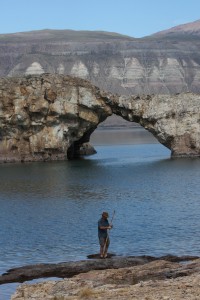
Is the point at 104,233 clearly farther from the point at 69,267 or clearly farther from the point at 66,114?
the point at 66,114

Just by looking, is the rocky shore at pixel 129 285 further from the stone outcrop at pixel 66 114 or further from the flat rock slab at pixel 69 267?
the stone outcrop at pixel 66 114

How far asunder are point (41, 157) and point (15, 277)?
6751 centimetres

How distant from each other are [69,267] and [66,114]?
Answer: 209 ft

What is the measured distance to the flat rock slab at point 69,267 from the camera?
32.1 meters

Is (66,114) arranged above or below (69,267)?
above

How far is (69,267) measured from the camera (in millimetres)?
33062

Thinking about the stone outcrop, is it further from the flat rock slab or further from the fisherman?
the flat rock slab

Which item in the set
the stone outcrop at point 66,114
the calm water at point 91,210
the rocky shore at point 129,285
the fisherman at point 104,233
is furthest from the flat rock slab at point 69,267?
the stone outcrop at point 66,114

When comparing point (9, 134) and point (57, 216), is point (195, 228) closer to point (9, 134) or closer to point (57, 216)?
point (57, 216)

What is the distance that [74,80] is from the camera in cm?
9838

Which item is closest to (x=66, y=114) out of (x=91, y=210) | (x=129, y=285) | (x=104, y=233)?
(x=91, y=210)

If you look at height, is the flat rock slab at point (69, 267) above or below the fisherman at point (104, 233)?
below

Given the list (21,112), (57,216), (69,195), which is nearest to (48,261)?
(57,216)

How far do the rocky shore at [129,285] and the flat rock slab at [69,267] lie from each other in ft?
10.4
